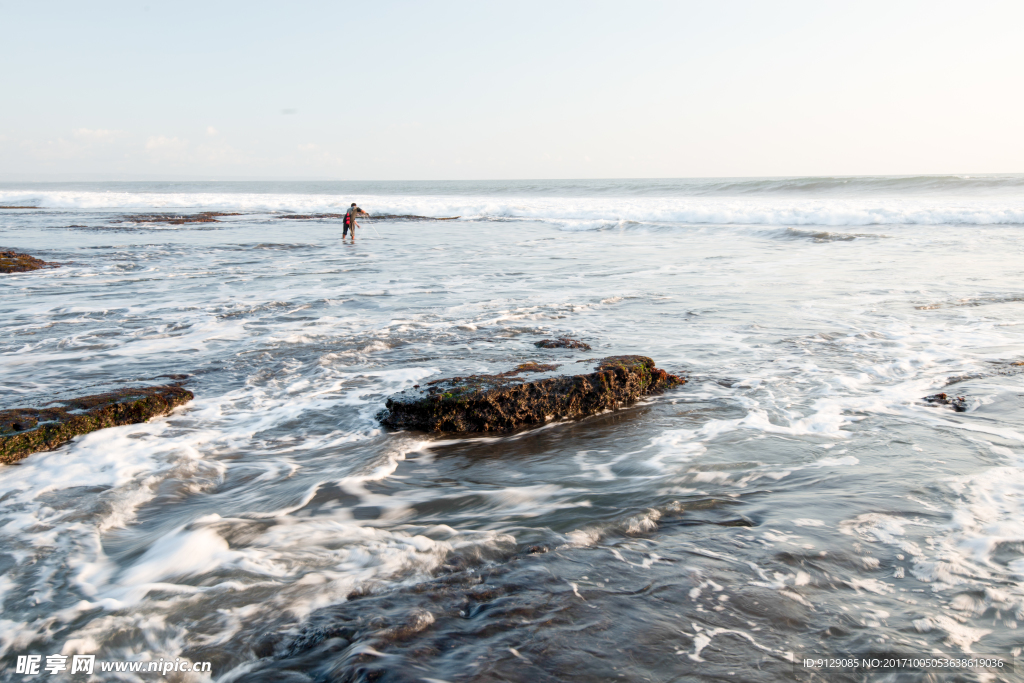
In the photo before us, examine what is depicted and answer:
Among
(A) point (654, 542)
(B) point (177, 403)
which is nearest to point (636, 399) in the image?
(A) point (654, 542)

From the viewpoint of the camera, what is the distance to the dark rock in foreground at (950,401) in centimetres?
491

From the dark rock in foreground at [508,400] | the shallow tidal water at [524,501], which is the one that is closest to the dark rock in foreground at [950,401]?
the shallow tidal water at [524,501]

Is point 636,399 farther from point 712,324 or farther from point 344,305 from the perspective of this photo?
point 344,305

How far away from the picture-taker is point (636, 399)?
5297mm

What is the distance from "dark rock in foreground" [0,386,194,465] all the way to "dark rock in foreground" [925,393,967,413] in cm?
623

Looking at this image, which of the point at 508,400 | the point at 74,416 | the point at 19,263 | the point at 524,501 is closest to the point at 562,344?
the point at 508,400

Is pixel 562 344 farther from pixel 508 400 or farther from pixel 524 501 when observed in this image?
pixel 524 501

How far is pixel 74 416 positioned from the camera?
457 centimetres

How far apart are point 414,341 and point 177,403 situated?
8.72ft

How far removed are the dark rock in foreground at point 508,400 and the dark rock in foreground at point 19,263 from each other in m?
12.5

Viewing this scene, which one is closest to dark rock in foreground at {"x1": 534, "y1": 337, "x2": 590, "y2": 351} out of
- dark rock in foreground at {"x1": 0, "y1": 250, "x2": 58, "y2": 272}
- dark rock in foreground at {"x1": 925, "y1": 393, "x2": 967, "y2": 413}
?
dark rock in foreground at {"x1": 925, "y1": 393, "x2": 967, "y2": 413}

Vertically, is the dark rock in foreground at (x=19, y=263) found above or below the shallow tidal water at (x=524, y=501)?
above

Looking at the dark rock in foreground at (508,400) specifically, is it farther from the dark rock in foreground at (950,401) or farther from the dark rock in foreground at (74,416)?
the dark rock in foreground at (950,401)

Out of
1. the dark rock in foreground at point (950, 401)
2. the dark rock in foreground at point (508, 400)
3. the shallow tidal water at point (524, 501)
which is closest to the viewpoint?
the shallow tidal water at point (524, 501)
